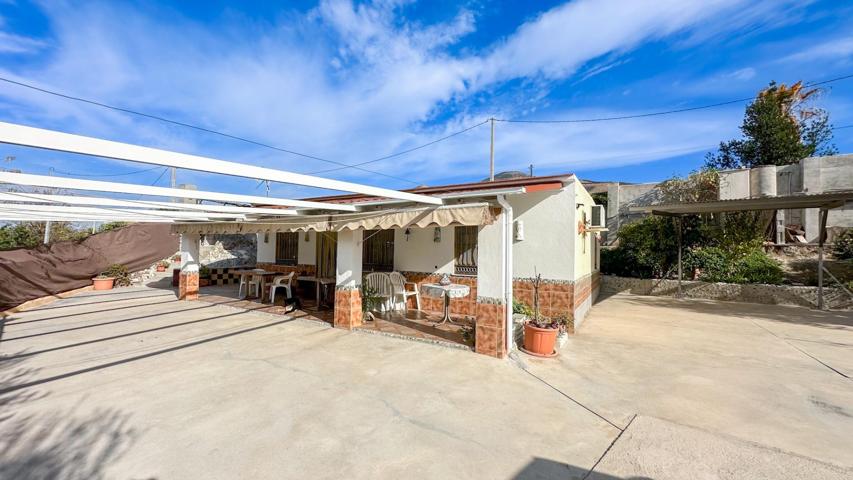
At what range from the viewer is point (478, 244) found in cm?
686

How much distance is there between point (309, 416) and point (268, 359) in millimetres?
2511

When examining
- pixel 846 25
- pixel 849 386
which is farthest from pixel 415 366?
pixel 846 25

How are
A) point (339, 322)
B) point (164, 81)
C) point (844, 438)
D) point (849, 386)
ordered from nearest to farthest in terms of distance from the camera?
point (844, 438), point (849, 386), point (339, 322), point (164, 81)

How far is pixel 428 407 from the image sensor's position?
4.63 metres

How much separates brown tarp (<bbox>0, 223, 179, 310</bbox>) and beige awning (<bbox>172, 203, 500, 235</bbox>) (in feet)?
26.0

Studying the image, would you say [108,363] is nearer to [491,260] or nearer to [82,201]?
[82,201]

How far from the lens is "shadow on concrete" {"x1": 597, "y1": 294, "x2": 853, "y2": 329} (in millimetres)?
9891

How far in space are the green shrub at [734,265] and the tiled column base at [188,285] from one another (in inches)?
731

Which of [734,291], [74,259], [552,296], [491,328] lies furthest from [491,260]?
[74,259]

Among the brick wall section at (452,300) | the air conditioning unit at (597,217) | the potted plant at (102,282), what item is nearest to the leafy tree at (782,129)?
the air conditioning unit at (597,217)

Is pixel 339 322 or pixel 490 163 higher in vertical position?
pixel 490 163

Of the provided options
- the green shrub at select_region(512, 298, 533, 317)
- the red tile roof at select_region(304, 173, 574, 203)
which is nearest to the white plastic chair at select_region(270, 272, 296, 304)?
the red tile roof at select_region(304, 173, 574, 203)

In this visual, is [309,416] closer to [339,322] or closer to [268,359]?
[268,359]

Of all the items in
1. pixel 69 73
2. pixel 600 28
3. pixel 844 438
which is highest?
pixel 600 28
